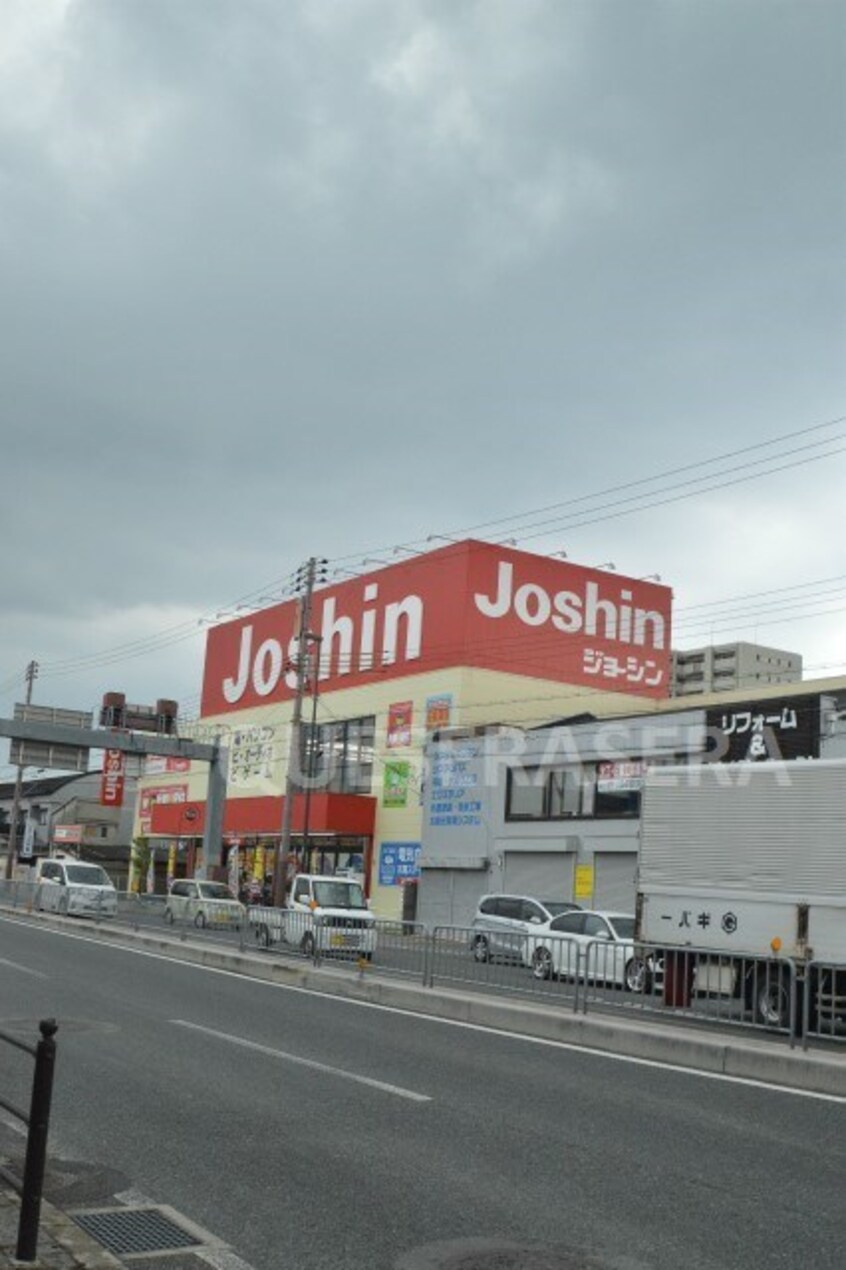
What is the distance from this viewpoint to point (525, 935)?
16.0 meters

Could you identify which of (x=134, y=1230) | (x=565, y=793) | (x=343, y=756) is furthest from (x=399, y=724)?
Result: (x=134, y=1230)

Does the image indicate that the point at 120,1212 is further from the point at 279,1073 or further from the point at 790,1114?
the point at 790,1114

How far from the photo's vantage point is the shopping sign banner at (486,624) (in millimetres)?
57125

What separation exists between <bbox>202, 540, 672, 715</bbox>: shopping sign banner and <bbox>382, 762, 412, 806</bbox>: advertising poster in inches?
192

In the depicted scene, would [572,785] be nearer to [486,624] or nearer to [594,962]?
[486,624]

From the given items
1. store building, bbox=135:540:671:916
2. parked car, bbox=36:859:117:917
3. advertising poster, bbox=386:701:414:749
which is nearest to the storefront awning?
store building, bbox=135:540:671:916

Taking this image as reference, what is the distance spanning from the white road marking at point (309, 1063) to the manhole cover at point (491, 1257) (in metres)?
4.01

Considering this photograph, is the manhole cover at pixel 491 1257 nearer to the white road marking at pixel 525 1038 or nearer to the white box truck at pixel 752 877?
the white road marking at pixel 525 1038

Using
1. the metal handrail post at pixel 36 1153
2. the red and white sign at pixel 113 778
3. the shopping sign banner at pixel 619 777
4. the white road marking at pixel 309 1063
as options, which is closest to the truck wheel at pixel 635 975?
the white road marking at pixel 309 1063

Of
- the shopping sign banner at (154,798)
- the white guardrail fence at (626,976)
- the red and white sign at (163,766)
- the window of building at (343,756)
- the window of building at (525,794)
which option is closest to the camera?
the white guardrail fence at (626,976)

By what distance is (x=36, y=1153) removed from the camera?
521 centimetres

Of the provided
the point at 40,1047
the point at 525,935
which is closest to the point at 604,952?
the point at 525,935

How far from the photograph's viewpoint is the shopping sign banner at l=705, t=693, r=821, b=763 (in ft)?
117

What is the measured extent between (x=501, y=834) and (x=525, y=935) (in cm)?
2992
